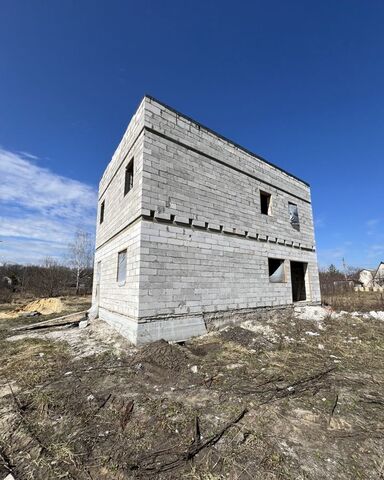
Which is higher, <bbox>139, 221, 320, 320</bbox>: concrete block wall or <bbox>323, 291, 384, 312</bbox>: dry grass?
<bbox>139, 221, 320, 320</bbox>: concrete block wall

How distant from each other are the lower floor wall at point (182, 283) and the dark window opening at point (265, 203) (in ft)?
4.86

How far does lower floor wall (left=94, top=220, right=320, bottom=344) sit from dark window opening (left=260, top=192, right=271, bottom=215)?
148 centimetres

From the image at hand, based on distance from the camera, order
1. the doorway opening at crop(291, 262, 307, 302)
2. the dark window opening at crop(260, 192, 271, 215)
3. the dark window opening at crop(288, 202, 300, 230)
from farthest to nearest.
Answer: the doorway opening at crop(291, 262, 307, 302) → the dark window opening at crop(288, 202, 300, 230) → the dark window opening at crop(260, 192, 271, 215)

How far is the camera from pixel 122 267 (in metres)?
7.43

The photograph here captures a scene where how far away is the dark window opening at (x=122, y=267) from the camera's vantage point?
7.14 metres

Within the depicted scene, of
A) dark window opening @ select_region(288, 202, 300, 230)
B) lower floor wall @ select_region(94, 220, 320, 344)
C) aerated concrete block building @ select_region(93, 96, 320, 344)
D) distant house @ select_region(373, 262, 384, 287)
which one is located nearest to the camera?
lower floor wall @ select_region(94, 220, 320, 344)


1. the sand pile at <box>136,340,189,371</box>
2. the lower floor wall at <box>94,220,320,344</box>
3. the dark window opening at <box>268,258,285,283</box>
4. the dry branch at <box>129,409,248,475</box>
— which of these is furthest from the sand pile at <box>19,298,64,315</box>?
the dry branch at <box>129,409,248,475</box>

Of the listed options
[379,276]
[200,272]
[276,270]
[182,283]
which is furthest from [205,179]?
[379,276]

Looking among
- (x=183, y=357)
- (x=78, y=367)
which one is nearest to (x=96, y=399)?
(x=78, y=367)

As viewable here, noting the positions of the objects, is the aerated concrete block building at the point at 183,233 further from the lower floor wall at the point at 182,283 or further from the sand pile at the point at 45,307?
the sand pile at the point at 45,307

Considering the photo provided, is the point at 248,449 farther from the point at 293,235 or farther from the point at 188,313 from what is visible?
the point at 293,235

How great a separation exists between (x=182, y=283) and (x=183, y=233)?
141cm

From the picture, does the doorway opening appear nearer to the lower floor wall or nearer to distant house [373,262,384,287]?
the lower floor wall

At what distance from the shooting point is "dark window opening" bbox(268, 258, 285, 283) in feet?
32.4
